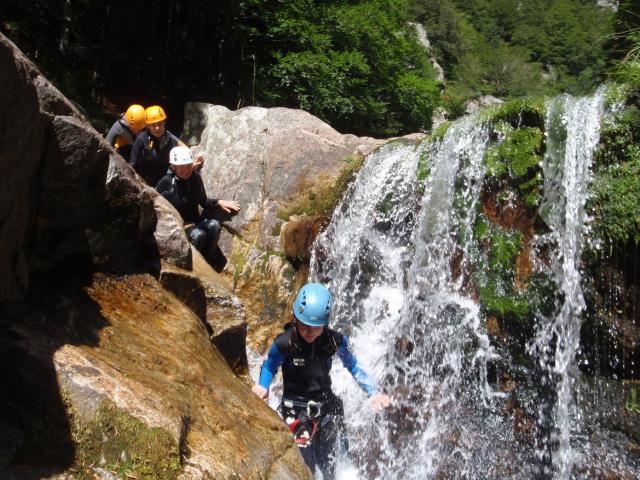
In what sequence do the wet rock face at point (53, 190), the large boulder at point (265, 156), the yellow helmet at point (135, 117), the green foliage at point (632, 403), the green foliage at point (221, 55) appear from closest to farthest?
the wet rock face at point (53, 190) → the green foliage at point (632, 403) → the yellow helmet at point (135, 117) → the large boulder at point (265, 156) → the green foliage at point (221, 55)

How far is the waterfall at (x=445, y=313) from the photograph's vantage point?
16.9 ft

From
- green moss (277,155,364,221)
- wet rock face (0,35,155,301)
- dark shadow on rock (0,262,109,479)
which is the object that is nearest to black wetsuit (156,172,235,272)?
green moss (277,155,364,221)

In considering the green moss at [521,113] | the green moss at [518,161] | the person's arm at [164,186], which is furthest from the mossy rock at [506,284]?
the person's arm at [164,186]

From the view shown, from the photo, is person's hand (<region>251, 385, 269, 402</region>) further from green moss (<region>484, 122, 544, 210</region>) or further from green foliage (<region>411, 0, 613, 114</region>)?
green foliage (<region>411, 0, 613, 114</region>)

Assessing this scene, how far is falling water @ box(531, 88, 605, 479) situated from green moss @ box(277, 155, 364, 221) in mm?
2703

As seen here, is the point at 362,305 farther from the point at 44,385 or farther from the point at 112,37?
the point at 112,37

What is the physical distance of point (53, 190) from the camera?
317 cm

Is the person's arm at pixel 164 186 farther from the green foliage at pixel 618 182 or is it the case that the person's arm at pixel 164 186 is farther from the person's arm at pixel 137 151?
the green foliage at pixel 618 182

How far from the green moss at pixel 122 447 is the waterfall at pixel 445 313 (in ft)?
9.20

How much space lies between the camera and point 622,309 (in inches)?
211

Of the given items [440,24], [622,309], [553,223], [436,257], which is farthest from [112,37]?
[440,24]

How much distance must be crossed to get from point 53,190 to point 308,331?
1.69 metres

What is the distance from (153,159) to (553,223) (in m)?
4.11

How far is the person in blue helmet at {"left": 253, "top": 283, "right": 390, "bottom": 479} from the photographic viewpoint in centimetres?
365
